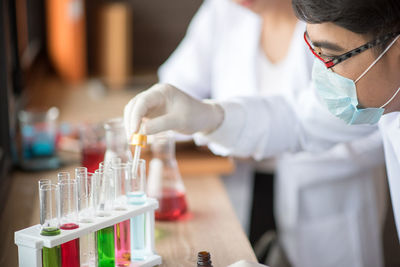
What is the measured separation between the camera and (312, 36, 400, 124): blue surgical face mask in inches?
52.2

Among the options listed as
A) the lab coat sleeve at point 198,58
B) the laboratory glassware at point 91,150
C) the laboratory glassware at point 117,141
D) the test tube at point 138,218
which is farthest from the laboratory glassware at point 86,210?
the lab coat sleeve at point 198,58

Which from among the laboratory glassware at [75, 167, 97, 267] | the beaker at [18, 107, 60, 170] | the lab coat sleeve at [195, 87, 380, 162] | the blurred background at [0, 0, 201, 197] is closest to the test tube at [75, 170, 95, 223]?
the laboratory glassware at [75, 167, 97, 267]

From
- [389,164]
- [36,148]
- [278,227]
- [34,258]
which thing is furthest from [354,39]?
[278,227]

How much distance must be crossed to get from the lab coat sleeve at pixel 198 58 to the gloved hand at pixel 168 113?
88cm

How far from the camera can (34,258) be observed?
3.55 ft

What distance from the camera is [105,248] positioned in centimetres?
119

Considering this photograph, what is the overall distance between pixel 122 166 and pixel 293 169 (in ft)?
3.76

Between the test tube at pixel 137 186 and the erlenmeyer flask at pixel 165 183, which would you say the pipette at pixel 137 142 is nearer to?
the test tube at pixel 137 186

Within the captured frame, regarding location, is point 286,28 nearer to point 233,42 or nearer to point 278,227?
point 233,42

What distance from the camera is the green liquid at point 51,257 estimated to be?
110cm

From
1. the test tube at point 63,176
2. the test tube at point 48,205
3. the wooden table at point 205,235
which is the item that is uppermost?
the test tube at point 63,176

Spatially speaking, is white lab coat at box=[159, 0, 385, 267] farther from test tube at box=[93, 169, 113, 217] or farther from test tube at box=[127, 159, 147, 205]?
test tube at box=[93, 169, 113, 217]

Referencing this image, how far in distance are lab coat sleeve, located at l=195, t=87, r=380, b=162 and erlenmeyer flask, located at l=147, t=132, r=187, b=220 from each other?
4.5 inches

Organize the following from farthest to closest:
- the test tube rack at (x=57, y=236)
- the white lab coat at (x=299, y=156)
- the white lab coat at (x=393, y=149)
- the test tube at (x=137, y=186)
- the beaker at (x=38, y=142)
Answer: the beaker at (x=38, y=142), the white lab coat at (x=299, y=156), the white lab coat at (x=393, y=149), the test tube at (x=137, y=186), the test tube rack at (x=57, y=236)
